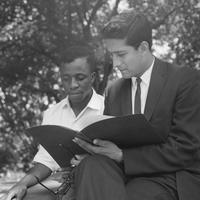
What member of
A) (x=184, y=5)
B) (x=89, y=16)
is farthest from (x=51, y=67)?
(x=184, y=5)

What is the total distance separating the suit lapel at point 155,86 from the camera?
3.06 m

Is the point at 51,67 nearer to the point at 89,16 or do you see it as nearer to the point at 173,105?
the point at 89,16

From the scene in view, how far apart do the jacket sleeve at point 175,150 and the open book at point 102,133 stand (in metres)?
0.06

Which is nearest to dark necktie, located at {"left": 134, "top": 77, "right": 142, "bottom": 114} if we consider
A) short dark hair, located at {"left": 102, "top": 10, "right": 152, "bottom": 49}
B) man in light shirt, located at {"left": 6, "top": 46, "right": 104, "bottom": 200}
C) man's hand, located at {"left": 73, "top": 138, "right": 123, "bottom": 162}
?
short dark hair, located at {"left": 102, "top": 10, "right": 152, "bottom": 49}

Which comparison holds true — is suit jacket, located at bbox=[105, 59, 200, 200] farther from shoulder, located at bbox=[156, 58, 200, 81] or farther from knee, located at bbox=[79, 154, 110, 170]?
knee, located at bbox=[79, 154, 110, 170]

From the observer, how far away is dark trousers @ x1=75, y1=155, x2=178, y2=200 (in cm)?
272

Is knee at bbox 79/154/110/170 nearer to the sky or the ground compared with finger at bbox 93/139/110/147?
nearer to the ground

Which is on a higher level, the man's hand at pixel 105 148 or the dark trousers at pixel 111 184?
the man's hand at pixel 105 148

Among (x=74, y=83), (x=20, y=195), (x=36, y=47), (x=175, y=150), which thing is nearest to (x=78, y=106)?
(x=74, y=83)

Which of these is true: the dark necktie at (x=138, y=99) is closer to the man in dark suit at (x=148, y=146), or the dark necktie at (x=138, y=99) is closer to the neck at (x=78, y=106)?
the man in dark suit at (x=148, y=146)

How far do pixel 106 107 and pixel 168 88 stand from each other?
19.8 inches

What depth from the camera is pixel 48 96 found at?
11109 millimetres

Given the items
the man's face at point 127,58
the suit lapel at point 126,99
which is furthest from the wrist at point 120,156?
the man's face at point 127,58

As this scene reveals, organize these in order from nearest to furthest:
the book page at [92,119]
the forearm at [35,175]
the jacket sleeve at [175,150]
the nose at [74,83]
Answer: the book page at [92,119]
the jacket sleeve at [175,150]
the forearm at [35,175]
the nose at [74,83]
